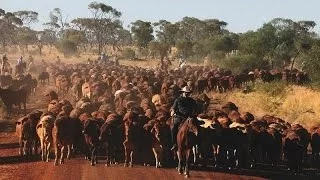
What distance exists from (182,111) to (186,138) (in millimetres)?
885

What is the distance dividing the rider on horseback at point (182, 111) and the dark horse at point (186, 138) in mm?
323

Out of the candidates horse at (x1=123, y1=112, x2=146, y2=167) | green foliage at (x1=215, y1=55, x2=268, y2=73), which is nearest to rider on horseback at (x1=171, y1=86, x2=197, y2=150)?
horse at (x1=123, y1=112, x2=146, y2=167)

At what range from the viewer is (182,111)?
46.8 feet

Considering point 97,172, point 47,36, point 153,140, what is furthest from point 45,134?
point 47,36

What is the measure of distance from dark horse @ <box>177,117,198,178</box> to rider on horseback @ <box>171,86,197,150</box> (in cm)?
32

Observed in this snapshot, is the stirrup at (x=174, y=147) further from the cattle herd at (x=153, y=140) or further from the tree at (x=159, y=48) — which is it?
the tree at (x=159, y=48)

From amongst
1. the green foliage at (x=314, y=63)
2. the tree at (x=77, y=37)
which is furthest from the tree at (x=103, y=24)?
the green foliage at (x=314, y=63)

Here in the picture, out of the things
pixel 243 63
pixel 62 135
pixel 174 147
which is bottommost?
pixel 174 147

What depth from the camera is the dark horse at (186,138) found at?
13.6 meters

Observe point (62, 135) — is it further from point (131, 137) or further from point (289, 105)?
point (289, 105)

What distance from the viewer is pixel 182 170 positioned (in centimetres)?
1411

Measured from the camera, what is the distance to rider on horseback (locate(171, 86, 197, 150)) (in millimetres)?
14234

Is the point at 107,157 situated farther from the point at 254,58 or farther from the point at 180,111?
the point at 254,58

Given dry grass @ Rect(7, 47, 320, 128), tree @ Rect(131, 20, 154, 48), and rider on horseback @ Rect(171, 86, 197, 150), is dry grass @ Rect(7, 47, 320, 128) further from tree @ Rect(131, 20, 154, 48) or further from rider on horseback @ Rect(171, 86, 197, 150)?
tree @ Rect(131, 20, 154, 48)
